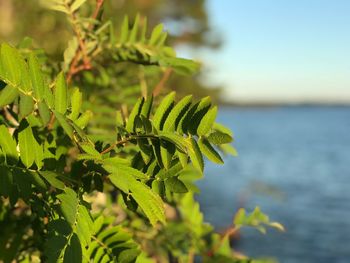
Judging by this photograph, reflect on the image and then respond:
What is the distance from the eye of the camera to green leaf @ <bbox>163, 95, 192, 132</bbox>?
129 centimetres

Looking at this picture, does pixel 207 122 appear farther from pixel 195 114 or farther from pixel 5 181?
pixel 5 181

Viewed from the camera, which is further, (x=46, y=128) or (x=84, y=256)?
(x=46, y=128)

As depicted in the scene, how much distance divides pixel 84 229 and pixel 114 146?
223 millimetres

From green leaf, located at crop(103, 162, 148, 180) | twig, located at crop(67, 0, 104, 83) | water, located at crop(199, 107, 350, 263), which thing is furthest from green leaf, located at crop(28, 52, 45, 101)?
water, located at crop(199, 107, 350, 263)

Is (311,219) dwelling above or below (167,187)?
above

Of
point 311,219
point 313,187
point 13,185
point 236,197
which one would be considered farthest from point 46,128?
point 313,187

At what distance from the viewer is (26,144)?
1320 mm

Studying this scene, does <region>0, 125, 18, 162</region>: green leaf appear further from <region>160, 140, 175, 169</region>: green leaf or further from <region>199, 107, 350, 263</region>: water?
<region>199, 107, 350, 263</region>: water

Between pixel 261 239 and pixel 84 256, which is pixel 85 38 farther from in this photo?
pixel 261 239

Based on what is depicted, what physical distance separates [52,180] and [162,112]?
0.33 meters

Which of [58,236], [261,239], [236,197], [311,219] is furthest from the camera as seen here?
[236,197]

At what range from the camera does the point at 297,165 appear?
55.9 m

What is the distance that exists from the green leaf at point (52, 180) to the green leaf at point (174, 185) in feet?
0.88

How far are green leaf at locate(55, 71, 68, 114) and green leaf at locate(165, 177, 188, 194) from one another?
1.07ft
